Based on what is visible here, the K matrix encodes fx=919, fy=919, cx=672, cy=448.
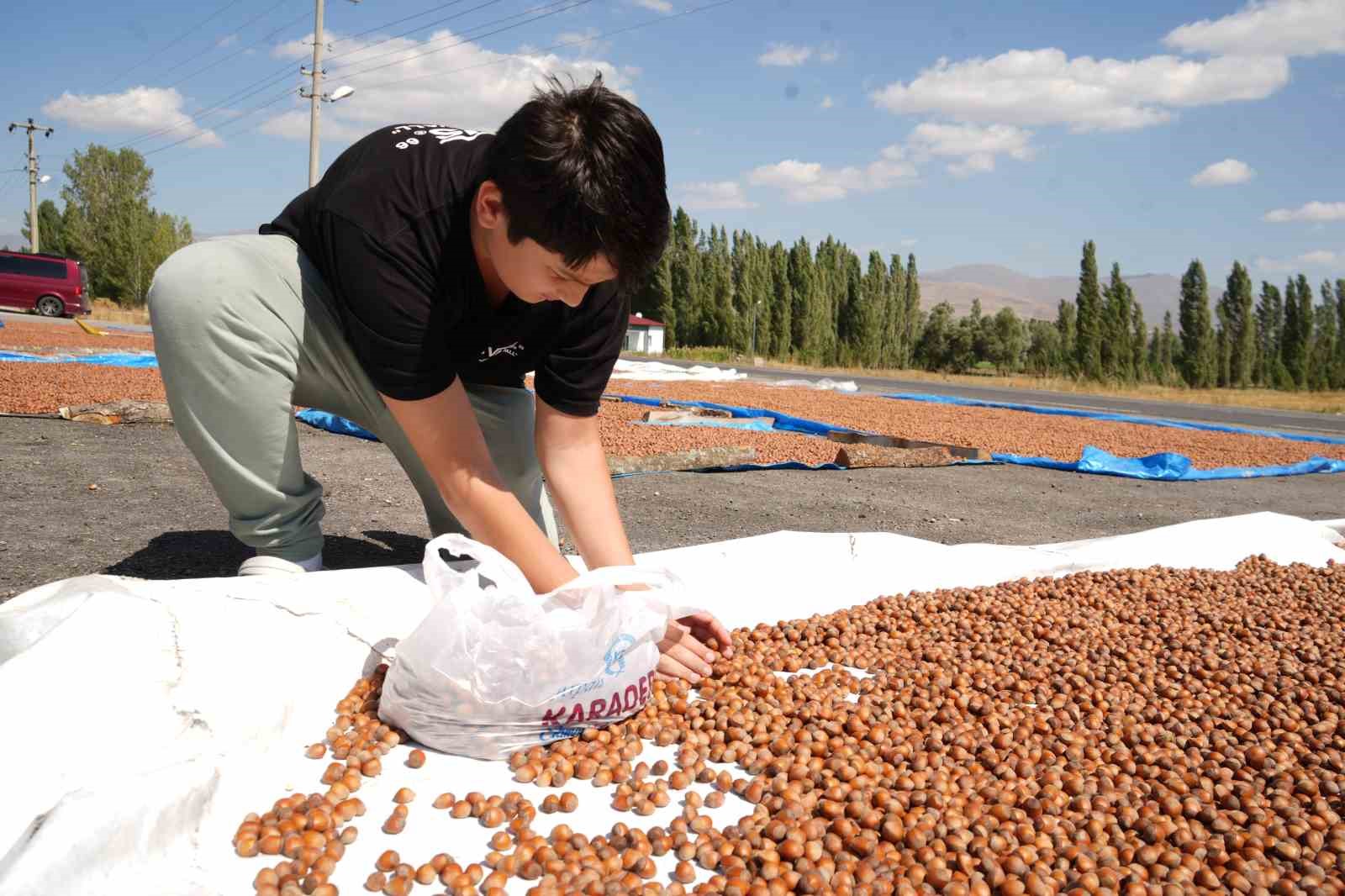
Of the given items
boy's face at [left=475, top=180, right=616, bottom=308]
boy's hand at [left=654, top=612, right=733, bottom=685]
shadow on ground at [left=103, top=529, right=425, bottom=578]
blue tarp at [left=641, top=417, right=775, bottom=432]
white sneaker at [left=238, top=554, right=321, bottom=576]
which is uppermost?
boy's face at [left=475, top=180, right=616, bottom=308]

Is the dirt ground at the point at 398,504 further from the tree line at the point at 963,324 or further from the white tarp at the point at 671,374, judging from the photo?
the tree line at the point at 963,324

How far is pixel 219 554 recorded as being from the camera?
2.67 metres

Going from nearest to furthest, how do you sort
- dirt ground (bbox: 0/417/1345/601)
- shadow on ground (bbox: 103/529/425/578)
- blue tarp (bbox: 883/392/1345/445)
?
shadow on ground (bbox: 103/529/425/578), dirt ground (bbox: 0/417/1345/601), blue tarp (bbox: 883/392/1345/445)

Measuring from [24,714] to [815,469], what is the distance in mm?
4227

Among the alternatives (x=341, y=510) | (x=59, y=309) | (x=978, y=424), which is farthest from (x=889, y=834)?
(x=59, y=309)

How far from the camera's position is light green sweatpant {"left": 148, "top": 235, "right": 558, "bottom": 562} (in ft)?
6.43

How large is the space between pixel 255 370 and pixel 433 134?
642 millimetres

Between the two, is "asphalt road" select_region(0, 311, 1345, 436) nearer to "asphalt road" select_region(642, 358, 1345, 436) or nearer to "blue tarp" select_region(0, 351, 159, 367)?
"asphalt road" select_region(642, 358, 1345, 436)

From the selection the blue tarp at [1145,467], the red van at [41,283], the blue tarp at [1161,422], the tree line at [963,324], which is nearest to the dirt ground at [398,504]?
the blue tarp at [1145,467]

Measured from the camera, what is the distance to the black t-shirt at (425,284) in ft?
5.72

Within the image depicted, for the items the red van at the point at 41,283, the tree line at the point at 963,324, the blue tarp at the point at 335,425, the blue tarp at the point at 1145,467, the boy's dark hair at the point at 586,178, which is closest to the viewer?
the boy's dark hair at the point at 586,178

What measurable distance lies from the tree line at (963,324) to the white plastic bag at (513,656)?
960 inches

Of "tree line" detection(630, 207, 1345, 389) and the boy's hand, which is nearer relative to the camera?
the boy's hand

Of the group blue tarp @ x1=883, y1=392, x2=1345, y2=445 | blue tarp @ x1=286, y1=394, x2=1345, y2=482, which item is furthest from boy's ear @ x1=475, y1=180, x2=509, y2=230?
blue tarp @ x1=883, y1=392, x2=1345, y2=445
